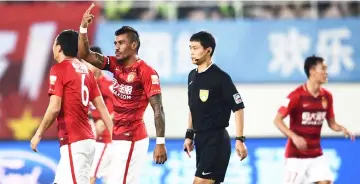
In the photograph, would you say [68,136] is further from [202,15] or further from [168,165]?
[202,15]

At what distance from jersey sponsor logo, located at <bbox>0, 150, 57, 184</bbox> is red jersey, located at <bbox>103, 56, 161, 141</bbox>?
15.7ft

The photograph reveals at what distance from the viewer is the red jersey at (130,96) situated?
8.94 meters

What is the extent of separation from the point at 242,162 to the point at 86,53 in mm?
5721

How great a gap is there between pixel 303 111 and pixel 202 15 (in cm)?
555

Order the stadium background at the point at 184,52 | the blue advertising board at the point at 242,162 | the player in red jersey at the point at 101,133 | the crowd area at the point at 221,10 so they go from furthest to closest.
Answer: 1. the crowd area at the point at 221,10
2. the stadium background at the point at 184,52
3. the blue advertising board at the point at 242,162
4. the player in red jersey at the point at 101,133

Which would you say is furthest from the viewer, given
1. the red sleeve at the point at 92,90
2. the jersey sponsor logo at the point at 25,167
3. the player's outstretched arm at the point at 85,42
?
the jersey sponsor logo at the point at 25,167

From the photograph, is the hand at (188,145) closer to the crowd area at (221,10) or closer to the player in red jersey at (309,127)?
the player in red jersey at (309,127)

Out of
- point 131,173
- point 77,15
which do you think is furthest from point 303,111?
point 77,15

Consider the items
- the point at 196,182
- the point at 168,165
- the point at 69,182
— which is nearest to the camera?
the point at 69,182

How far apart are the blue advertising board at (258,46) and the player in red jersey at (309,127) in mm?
4686

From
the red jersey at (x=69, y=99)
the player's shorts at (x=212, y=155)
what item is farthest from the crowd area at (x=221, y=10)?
the red jersey at (x=69, y=99)

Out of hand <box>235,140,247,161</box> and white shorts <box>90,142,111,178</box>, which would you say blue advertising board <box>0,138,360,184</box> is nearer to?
white shorts <box>90,142,111,178</box>

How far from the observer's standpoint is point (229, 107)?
30.1 ft

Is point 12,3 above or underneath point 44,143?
above
